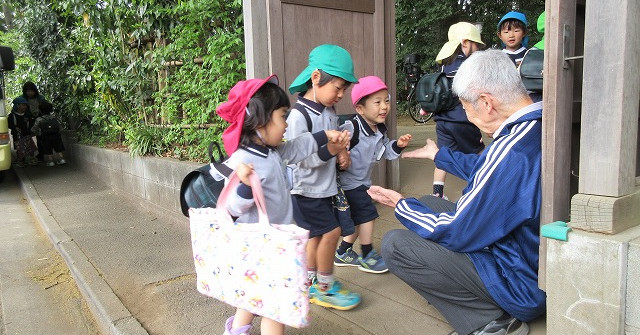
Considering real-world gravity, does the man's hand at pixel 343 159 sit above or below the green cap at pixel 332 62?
below

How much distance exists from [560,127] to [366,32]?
119 inches

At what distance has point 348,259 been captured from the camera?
11.3 ft

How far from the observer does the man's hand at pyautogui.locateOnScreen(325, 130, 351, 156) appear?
2.53 metres

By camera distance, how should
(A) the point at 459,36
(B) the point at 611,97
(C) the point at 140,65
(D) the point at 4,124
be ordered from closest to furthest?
(B) the point at 611,97
(A) the point at 459,36
(C) the point at 140,65
(D) the point at 4,124

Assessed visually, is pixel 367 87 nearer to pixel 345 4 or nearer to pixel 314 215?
pixel 314 215

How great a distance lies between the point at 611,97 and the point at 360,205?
175 cm

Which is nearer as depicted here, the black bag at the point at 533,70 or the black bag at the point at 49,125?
the black bag at the point at 533,70

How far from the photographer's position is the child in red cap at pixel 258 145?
7.17ft

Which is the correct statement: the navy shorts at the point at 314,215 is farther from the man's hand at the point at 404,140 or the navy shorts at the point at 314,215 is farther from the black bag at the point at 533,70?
Result: the black bag at the point at 533,70

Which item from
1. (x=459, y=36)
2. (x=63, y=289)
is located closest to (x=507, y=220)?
(x=459, y=36)

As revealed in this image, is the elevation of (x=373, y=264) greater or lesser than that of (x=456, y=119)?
lesser

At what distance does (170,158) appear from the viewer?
584 centimetres

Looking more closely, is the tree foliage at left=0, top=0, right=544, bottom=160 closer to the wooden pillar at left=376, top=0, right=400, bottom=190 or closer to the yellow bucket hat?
the wooden pillar at left=376, top=0, right=400, bottom=190

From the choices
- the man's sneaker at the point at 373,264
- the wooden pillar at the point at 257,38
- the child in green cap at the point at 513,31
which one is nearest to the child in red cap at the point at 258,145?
the man's sneaker at the point at 373,264
